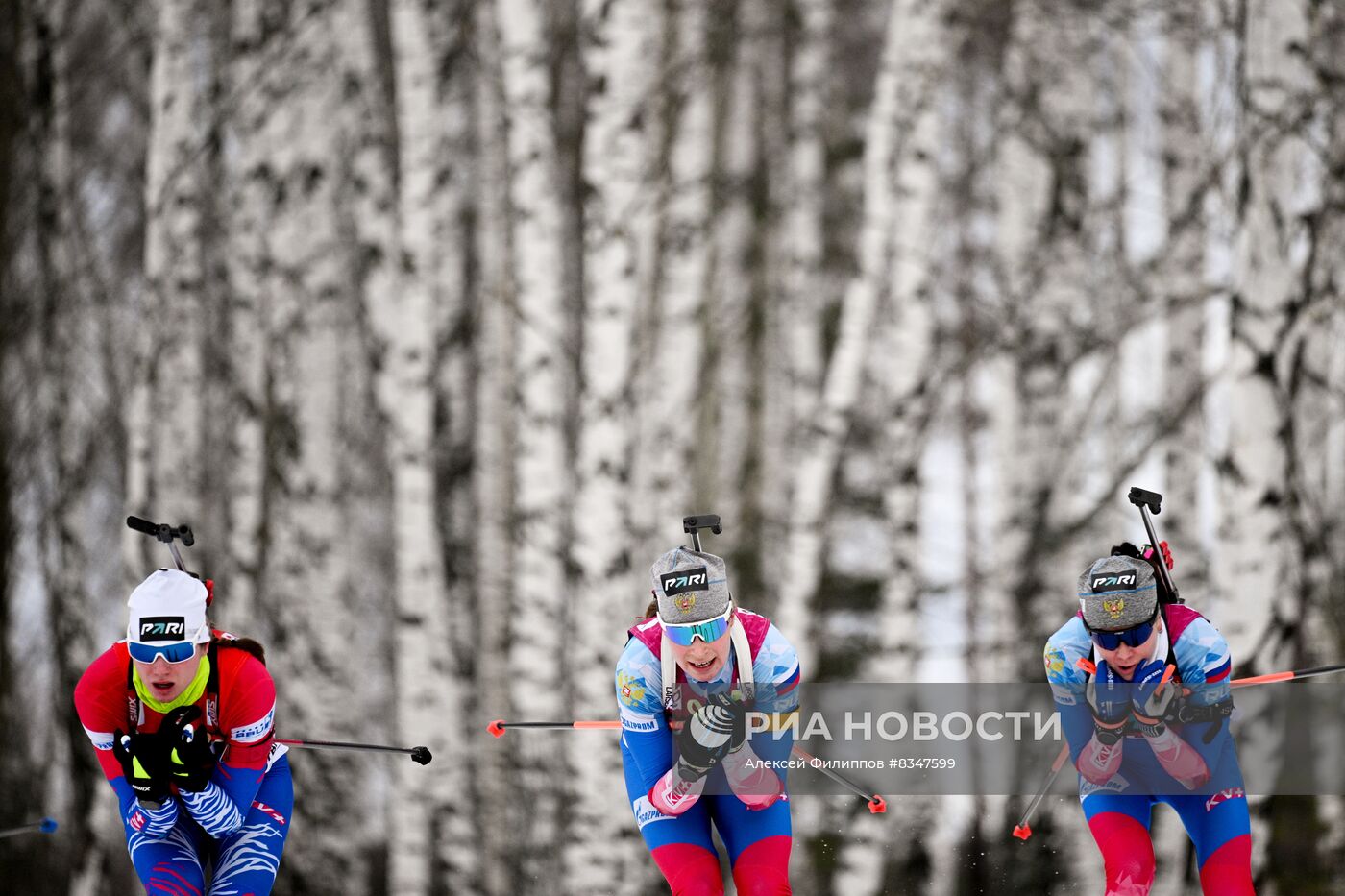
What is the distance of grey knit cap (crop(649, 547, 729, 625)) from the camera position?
3.80 metres

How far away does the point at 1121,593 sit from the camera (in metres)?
3.93

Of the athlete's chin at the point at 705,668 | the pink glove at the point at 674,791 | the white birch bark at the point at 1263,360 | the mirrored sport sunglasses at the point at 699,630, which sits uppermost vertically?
the white birch bark at the point at 1263,360

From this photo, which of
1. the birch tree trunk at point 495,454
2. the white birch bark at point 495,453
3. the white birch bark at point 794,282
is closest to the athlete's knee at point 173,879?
the birch tree trunk at point 495,454

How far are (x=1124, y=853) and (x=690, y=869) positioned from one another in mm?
1296

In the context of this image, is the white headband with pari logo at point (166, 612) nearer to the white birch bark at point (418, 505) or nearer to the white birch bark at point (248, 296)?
the white birch bark at point (418, 505)

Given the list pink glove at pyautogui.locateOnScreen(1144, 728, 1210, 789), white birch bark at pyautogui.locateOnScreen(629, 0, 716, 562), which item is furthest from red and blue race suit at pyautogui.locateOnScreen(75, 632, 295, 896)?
white birch bark at pyautogui.locateOnScreen(629, 0, 716, 562)

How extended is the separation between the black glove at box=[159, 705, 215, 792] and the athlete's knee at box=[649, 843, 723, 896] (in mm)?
1303

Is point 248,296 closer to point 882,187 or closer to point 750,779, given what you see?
point 882,187

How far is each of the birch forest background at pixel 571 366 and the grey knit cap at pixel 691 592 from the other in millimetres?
2361

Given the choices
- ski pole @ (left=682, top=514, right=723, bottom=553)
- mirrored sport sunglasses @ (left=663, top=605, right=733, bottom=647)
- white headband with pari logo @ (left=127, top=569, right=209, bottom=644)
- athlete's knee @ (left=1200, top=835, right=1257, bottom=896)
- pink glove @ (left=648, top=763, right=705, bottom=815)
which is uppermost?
ski pole @ (left=682, top=514, right=723, bottom=553)

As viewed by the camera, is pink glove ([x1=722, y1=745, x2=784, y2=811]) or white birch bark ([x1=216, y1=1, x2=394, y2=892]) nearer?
pink glove ([x1=722, y1=745, x2=784, y2=811])

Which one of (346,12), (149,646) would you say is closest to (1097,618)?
(149,646)

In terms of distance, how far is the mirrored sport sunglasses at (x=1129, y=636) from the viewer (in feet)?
13.1

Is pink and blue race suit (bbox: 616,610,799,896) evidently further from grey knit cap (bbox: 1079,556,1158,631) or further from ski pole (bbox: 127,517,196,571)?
ski pole (bbox: 127,517,196,571)
